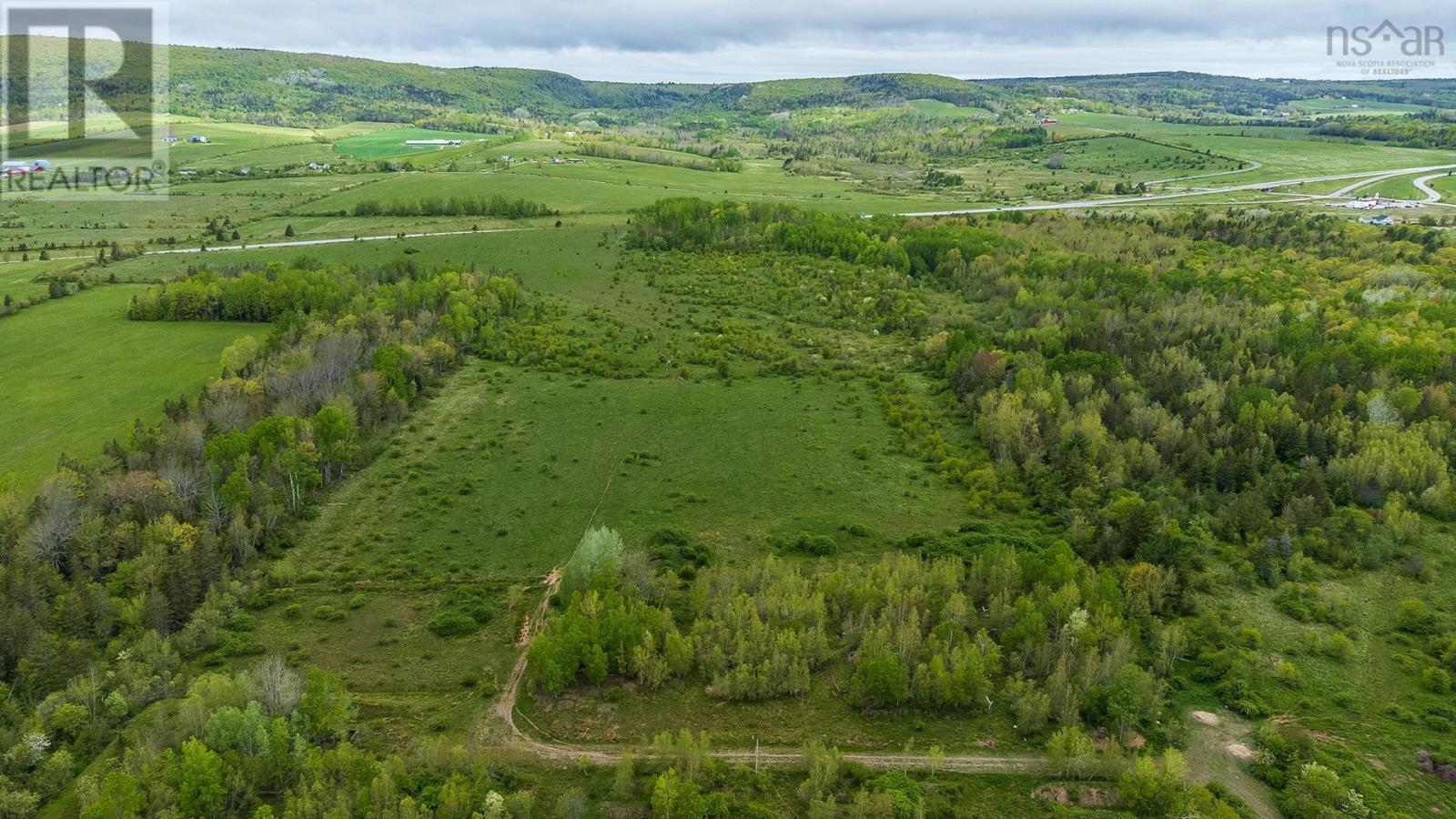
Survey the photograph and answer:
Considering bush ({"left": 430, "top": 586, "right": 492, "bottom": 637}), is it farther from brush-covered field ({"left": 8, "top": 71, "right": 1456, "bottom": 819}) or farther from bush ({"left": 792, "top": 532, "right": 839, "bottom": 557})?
bush ({"left": 792, "top": 532, "right": 839, "bottom": 557})

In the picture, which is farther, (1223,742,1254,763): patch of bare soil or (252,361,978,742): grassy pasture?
(252,361,978,742): grassy pasture

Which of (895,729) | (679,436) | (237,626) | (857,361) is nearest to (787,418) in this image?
(679,436)

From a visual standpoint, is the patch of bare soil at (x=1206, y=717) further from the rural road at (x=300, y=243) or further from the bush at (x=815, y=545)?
the rural road at (x=300, y=243)

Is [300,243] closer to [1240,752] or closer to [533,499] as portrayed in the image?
[533,499]

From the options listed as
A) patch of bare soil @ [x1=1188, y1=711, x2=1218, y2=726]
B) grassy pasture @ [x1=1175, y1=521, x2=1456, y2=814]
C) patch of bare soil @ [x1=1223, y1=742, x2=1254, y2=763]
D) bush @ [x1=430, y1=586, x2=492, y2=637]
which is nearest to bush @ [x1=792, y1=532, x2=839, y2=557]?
bush @ [x1=430, y1=586, x2=492, y2=637]

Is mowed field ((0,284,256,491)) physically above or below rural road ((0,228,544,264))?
below

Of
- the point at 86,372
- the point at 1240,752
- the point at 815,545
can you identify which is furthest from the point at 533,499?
the point at 86,372

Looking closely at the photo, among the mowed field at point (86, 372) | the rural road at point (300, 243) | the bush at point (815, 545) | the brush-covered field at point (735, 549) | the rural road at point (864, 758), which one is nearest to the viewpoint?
the brush-covered field at point (735, 549)

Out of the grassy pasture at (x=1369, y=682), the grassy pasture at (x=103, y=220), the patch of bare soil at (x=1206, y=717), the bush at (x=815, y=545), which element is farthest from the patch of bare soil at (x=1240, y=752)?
the grassy pasture at (x=103, y=220)
